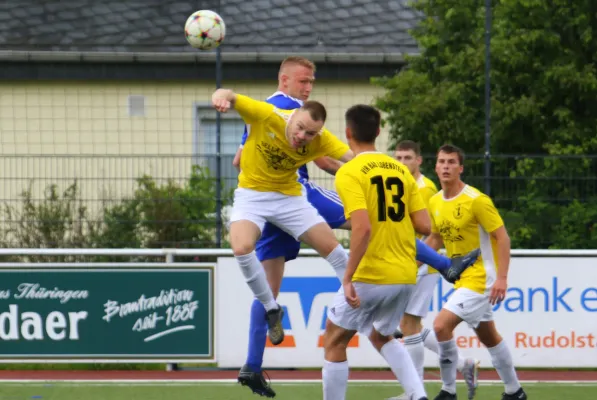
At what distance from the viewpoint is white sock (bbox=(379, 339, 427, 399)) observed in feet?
26.4

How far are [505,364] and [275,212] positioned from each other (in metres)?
2.27

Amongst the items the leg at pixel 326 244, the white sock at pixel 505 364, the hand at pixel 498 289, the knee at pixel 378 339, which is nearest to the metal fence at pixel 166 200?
the white sock at pixel 505 364

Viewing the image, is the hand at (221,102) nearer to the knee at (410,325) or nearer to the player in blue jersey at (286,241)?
the player in blue jersey at (286,241)

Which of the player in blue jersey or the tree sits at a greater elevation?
the tree

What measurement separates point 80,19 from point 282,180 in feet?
36.5

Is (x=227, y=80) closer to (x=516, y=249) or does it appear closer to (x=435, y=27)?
(x=435, y=27)

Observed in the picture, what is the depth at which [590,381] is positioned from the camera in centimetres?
1202

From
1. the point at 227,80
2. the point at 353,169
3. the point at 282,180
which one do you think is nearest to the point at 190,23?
the point at 282,180

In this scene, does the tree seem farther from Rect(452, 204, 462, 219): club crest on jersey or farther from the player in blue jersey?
the player in blue jersey

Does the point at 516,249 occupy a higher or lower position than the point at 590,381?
higher

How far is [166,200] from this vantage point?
13.6m

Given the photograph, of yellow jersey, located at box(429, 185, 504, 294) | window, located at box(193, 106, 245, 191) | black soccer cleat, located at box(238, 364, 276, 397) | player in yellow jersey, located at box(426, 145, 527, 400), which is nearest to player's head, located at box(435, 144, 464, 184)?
player in yellow jersey, located at box(426, 145, 527, 400)

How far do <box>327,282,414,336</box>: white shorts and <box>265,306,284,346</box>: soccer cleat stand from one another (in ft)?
3.16

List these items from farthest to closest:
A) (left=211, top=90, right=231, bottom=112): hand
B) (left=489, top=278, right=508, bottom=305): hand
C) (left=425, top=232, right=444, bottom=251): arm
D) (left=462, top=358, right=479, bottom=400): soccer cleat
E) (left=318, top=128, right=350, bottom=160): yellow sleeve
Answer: (left=462, top=358, right=479, bottom=400): soccer cleat
(left=425, top=232, right=444, bottom=251): arm
(left=489, top=278, right=508, bottom=305): hand
(left=318, top=128, right=350, bottom=160): yellow sleeve
(left=211, top=90, right=231, bottom=112): hand
